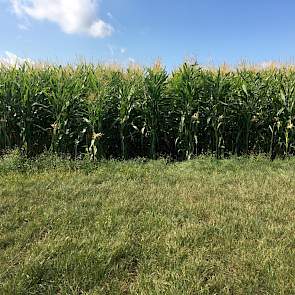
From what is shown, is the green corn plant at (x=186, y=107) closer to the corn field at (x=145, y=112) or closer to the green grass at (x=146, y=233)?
the corn field at (x=145, y=112)

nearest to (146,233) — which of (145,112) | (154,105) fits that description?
(145,112)

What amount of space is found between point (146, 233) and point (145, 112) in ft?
15.5

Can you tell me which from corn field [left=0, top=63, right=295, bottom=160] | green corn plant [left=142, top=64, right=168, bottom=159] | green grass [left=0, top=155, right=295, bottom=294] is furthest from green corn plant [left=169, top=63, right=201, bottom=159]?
green grass [left=0, top=155, right=295, bottom=294]

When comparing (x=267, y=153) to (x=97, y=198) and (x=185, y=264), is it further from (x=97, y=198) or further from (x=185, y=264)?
(x=185, y=264)

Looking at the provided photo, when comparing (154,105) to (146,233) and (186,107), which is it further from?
(146,233)

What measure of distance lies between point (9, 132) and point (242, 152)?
16.9ft

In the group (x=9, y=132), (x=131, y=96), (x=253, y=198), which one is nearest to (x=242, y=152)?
(x=131, y=96)

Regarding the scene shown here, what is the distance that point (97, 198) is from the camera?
5.65 metres

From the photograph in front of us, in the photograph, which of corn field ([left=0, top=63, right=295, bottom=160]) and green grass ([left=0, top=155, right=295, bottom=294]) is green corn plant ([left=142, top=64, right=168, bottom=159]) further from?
green grass ([left=0, top=155, right=295, bottom=294])

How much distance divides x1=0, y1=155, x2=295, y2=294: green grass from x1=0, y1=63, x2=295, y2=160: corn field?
159cm

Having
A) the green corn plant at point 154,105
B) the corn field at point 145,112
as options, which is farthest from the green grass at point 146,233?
Answer: the green corn plant at point 154,105

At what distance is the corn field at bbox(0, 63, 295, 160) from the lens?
339 inches

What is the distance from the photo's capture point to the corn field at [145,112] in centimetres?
862

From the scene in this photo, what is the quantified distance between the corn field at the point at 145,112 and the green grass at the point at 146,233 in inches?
62.6
